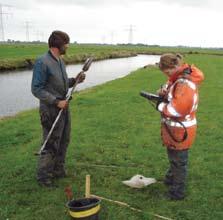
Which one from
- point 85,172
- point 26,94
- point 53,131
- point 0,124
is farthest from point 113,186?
point 26,94

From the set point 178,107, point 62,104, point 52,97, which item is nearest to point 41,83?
point 52,97

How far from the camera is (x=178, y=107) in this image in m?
6.46

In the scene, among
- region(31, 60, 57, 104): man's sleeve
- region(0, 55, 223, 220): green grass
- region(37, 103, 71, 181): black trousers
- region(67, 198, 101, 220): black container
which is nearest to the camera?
region(67, 198, 101, 220): black container

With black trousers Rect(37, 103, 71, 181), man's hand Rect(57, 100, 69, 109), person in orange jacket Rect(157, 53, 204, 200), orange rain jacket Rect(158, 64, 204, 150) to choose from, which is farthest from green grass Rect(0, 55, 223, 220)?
man's hand Rect(57, 100, 69, 109)

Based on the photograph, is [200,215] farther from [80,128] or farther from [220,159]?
[80,128]

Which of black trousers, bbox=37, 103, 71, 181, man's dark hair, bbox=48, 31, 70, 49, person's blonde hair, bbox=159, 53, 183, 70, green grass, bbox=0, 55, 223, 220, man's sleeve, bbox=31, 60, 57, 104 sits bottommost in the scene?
green grass, bbox=0, 55, 223, 220

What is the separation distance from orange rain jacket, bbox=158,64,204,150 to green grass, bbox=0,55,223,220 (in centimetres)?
112

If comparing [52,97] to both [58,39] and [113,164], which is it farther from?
[113,164]

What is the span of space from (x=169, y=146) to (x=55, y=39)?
2.65 m

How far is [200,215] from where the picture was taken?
6668mm

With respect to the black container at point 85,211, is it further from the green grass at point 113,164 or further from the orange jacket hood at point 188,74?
the orange jacket hood at point 188,74

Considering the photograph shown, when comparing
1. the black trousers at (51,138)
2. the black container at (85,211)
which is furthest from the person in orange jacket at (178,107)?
the black trousers at (51,138)

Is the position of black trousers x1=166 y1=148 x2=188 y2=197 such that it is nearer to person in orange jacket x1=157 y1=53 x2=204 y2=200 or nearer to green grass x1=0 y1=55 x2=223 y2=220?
person in orange jacket x1=157 y1=53 x2=204 y2=200

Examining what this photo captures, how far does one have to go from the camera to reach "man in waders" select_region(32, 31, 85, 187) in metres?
7.29
